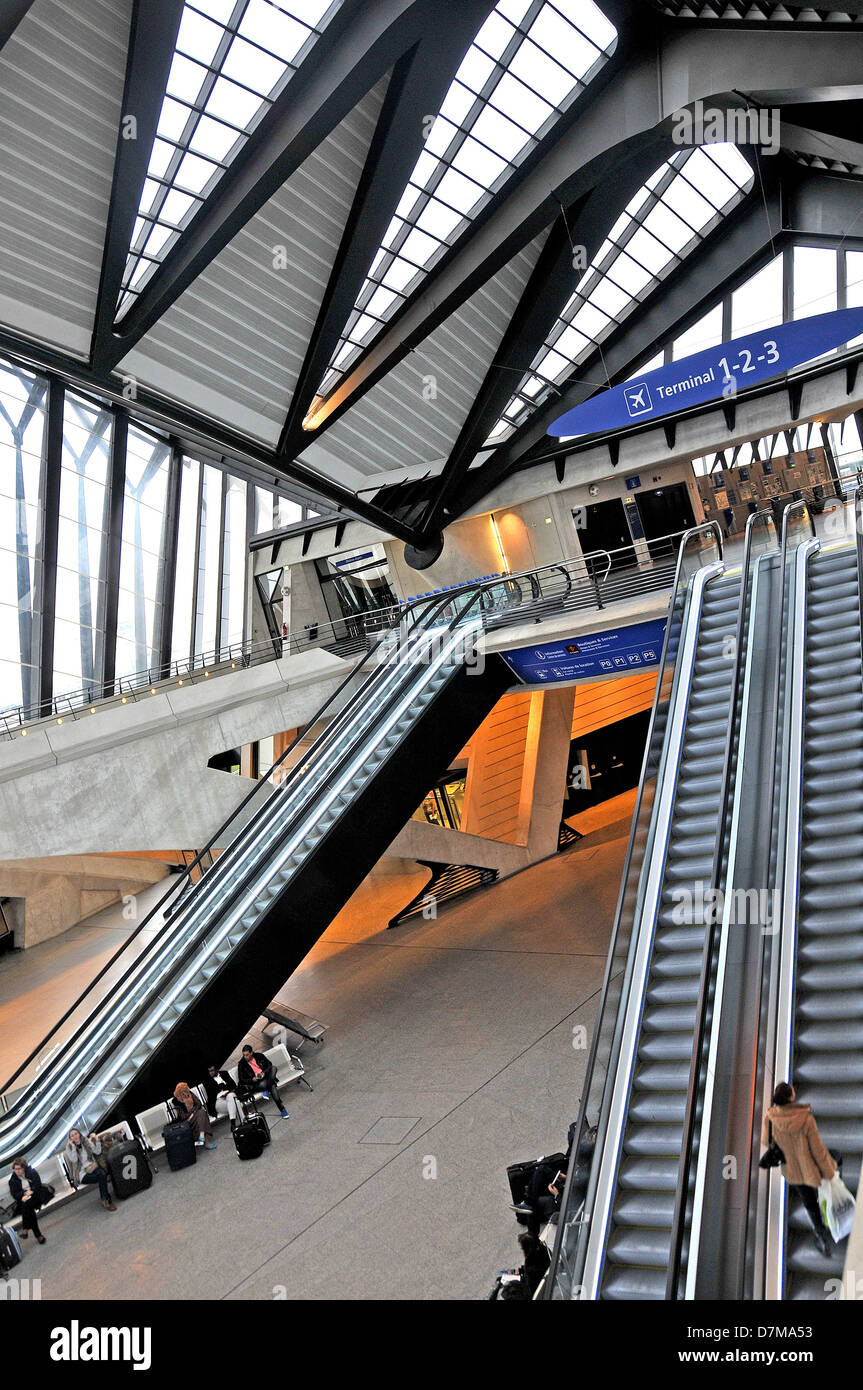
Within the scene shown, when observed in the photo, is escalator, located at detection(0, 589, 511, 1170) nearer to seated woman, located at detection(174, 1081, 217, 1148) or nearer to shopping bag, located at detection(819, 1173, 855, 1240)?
seated woman, located at detection(174, 1081, 217, 1148)

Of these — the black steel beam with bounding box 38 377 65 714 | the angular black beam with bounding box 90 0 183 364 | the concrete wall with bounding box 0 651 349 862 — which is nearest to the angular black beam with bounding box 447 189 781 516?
the concrete wall with bounding box 0 651 349 862

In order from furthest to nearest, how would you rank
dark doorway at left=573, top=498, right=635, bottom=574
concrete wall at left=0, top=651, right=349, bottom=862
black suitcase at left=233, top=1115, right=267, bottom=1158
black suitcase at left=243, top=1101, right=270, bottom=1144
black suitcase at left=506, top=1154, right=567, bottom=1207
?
dark doorway at left=573, top=498, right=635, bottom=574
concrete wall at left=0, top=651, right=349, bottom=862
black suitcase at left=243, top=1101, right=270, bottom=1144
black suitcase at left=233, top=1115, right=267, bottom=1158
black suitcase at left=506, top=1154, right=567, bottom=1207

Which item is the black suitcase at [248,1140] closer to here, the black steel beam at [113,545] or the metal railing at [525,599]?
the metal railing at [525,599]

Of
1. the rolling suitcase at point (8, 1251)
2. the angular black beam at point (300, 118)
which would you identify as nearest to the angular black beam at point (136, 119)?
the angular black beam at point (300, 118)

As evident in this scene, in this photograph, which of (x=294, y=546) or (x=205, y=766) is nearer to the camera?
(x=205, y=766)

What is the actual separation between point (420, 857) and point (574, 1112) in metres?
12.1

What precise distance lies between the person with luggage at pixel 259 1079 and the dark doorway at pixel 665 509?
22920 mm

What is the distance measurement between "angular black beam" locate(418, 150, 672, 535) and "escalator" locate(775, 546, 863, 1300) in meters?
13.7

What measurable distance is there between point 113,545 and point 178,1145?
2158 centimetres

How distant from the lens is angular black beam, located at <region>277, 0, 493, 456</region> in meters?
16.1

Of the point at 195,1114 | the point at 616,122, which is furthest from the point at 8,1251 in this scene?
the point at 616,122
